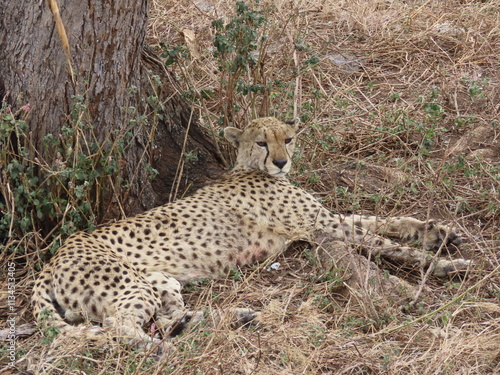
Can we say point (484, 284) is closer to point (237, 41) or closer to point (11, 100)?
point (237, 41)

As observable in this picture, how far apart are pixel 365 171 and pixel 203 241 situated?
1390mm

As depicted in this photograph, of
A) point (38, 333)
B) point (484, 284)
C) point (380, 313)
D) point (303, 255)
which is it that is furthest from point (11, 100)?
point (484, 284)

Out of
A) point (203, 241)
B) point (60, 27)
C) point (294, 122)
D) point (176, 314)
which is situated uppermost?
point (60, 27)

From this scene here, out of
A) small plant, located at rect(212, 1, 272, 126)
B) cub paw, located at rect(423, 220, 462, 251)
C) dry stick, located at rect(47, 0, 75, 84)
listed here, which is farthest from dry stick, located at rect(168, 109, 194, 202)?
cub paw, located at rect(423, 220, 462, 251)

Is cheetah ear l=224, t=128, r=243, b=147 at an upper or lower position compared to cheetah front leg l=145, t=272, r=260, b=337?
upper

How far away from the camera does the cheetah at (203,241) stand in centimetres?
363

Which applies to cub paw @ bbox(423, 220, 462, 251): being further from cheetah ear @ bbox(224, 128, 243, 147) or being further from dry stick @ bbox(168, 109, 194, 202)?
dry stick @ bbox(168, 109, 194, 202)

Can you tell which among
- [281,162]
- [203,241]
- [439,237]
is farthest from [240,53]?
[439,237]

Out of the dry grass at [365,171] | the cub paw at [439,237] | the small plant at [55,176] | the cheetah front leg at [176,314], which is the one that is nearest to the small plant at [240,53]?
the dry grass at [365,171]

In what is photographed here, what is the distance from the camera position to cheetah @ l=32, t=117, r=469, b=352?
11.9 feet

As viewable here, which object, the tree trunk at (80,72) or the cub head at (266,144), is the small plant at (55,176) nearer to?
the tree trunk at (80,72)

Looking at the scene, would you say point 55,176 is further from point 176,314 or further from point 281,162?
point 281,162

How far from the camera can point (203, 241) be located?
4.28 meters

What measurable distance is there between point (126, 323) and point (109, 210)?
100 cm
